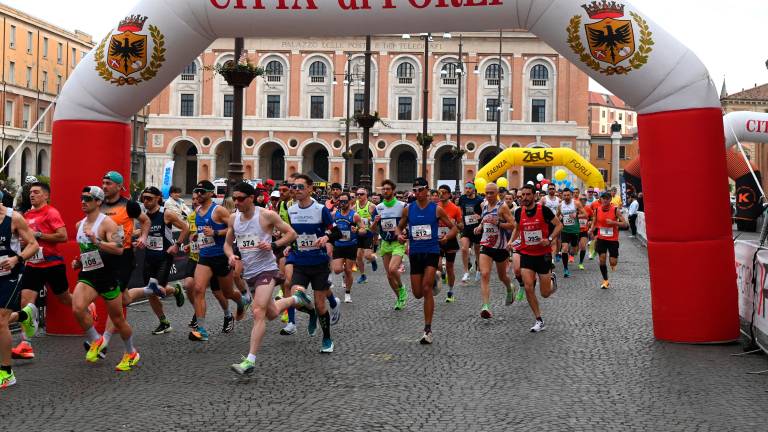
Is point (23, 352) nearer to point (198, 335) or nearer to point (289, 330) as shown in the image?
point (198, 335)

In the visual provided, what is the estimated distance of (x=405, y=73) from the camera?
244 feet

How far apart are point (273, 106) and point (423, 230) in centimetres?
6611

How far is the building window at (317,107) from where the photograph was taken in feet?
247

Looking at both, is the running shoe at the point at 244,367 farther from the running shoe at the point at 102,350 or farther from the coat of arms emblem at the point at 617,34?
the coat of arms emblem at the point at 617,34

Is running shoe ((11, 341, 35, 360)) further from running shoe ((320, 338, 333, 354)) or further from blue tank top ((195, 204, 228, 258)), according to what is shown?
running shoe ((320, 338, 333, 354))

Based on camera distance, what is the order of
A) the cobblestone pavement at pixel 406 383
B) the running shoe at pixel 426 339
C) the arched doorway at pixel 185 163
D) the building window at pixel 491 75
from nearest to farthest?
the cobblestone pavement at pixel 406 383 → the running shoe at pixel 426 339 → the building window at pixel 491 75 → the arched doorway at pixel 185 163

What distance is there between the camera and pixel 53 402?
6812 millimetres

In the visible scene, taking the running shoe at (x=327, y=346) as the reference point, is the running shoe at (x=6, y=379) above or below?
below

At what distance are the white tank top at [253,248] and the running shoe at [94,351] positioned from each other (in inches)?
61.5

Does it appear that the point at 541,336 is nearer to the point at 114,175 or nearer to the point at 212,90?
the point at 114,175

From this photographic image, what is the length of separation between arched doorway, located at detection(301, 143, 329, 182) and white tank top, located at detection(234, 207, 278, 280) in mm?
67459

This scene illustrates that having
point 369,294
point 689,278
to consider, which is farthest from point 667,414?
point 369,294

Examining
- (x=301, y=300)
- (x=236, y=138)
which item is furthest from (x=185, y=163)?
(x=301, y=300)

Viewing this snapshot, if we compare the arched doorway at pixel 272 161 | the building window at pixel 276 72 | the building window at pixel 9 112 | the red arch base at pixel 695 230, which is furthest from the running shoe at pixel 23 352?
the arched doorway at pixel 272 161
